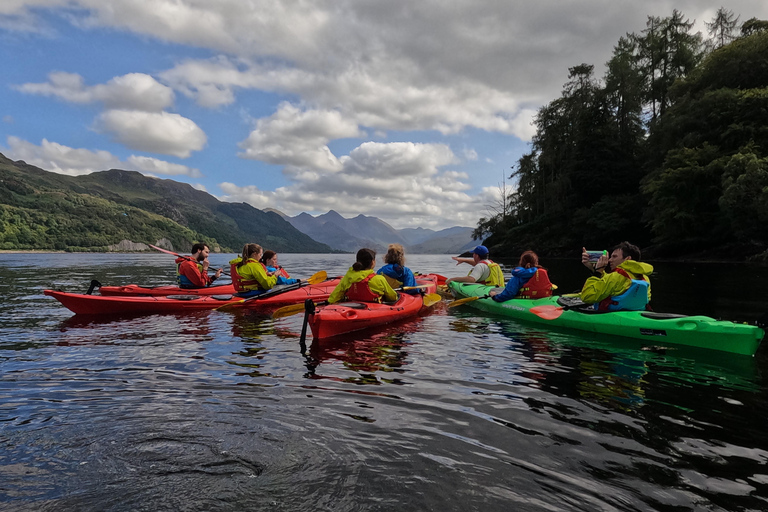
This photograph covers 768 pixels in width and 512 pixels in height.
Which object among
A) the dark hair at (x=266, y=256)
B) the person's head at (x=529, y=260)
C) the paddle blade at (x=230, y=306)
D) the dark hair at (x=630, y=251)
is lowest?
the paddle blade at (x=230, y=306)

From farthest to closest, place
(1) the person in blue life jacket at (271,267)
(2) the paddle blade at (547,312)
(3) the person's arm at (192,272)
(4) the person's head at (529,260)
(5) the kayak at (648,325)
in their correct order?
(3) the person's arm at (192,272), (1) the person in blue life jacket at (271,267), (4) the person's head at (529,260), (2) the paddle blade at (547,312), (5) the kayak at (648,325)

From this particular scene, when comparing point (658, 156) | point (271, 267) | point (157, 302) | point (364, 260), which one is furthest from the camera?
point (658, 156)

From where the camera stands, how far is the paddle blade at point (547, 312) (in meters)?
9.38

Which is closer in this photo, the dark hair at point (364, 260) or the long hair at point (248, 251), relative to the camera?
the dark hair at point (364, 260)

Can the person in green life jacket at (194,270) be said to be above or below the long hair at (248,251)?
below

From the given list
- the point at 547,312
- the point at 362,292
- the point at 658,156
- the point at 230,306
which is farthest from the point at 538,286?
the point at 658,156

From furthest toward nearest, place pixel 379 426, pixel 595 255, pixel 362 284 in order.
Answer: pixel 362 284 < pixel 595 255 < pixel 379 426

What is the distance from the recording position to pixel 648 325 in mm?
7680

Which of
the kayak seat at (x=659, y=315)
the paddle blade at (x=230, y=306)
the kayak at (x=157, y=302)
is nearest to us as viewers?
the kayak seat at (x=659, y=315)

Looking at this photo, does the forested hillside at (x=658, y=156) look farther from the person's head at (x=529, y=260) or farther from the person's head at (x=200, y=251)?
the person's head at (x=200, y=251)

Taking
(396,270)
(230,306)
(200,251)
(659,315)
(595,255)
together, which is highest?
(595,255)

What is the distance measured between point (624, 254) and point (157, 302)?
439 inches

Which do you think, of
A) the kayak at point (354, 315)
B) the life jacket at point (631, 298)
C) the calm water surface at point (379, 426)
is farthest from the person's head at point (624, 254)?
the kayak at point (354, 315)

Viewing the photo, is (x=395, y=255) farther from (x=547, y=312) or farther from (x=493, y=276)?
(x=493, y=276)
